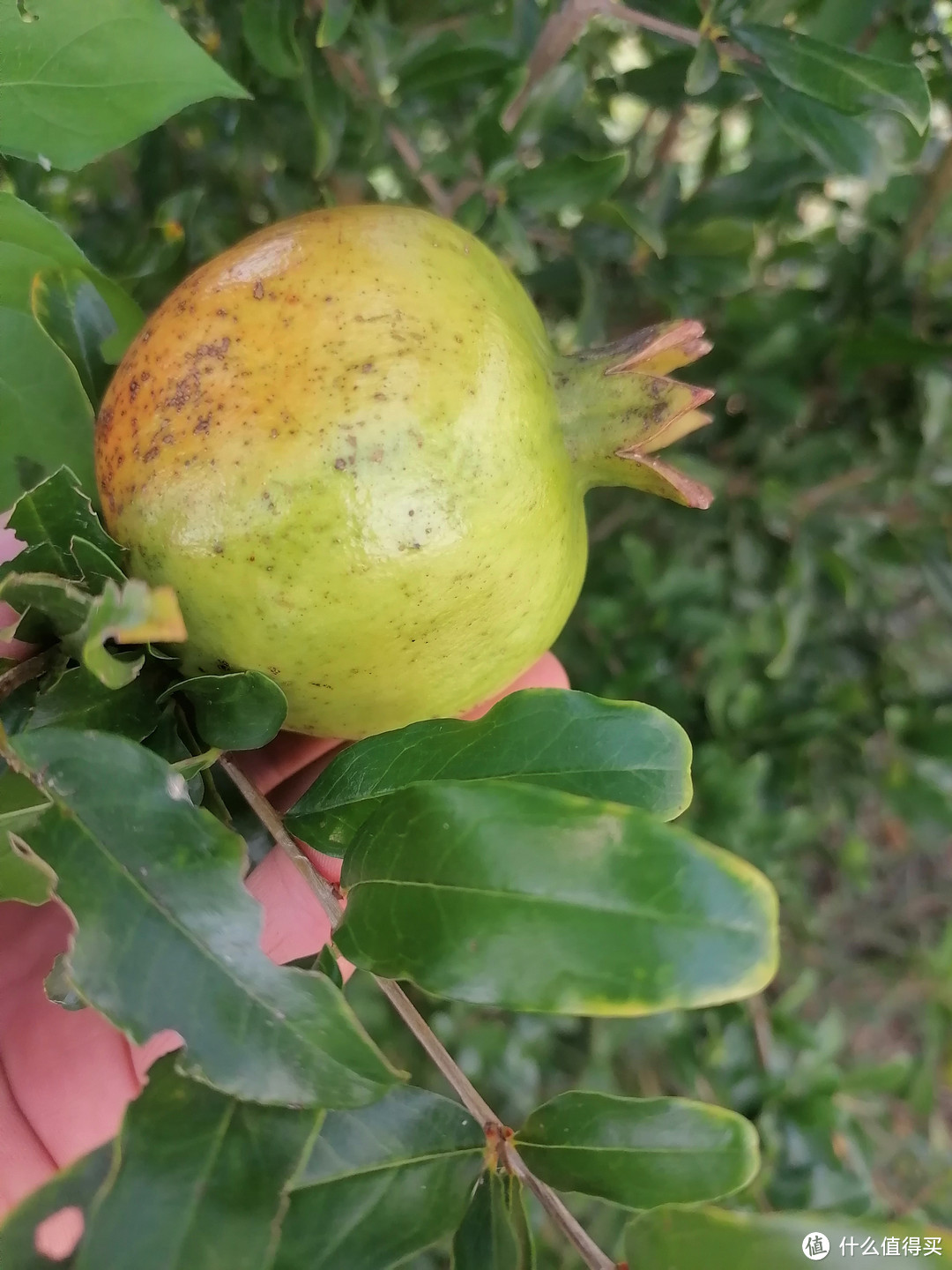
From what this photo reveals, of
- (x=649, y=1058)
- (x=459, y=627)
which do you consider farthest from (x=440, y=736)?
(x=649, y=1058)

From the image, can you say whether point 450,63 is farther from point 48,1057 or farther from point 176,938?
point 48,1057

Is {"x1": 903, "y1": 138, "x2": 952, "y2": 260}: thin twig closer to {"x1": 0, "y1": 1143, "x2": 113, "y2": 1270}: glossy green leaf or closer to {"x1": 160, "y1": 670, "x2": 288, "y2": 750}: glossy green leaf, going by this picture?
{"x1": 160, "y1": 670, "x2": 288, "y2": 750}: glossy green leaf

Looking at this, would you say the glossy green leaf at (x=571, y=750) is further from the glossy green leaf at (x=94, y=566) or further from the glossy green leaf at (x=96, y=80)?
the glossy green leaf at (x=96, y=80)

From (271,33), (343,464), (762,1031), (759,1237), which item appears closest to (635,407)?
(343,464)

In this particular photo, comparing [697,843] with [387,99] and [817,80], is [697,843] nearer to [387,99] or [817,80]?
[817,80]

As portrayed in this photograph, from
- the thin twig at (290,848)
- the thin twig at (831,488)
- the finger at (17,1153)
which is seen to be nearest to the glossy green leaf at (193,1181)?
the thin twig at (290,848)

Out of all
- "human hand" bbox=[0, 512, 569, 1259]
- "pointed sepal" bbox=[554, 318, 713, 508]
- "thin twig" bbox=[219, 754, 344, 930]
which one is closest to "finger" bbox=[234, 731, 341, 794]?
"human hand" bbox=[0, 512, 569, 1259]
